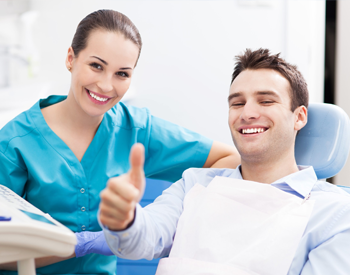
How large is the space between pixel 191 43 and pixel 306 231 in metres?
1.65

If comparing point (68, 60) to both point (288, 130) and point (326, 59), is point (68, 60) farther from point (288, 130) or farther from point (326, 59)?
point (326, 59)

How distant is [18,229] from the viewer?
24.5 inches

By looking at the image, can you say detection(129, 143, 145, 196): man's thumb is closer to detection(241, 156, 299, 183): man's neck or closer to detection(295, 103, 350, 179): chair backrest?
detection(241, 156, 299, 183): man's neck

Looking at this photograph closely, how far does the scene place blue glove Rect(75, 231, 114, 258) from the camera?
42.2 inches

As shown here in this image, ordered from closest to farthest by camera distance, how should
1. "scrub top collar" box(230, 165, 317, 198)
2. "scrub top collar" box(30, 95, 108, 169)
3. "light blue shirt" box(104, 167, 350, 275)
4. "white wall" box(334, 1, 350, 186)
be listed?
"light blue shirt" box(104, 167, 350, 275)
"scrub top collar" box(230, 165, 317, 198)
"scrub top collar" box(30, 95, 108, 169)
"white wall" box(334, 1, 350, 186)

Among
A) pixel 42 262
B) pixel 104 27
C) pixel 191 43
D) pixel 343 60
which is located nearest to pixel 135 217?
pixel 42 262

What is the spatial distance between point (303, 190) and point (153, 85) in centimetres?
152

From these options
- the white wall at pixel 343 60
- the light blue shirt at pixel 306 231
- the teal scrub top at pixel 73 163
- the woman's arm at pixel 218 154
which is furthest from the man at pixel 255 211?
the white wall at pixel 343 60

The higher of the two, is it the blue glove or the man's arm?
the man's arm

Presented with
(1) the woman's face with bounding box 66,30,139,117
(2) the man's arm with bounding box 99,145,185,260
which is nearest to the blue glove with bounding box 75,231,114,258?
(2) the man's arm with bounding box 99,145,185,260

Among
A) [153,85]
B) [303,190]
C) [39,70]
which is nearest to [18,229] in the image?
[303,190]

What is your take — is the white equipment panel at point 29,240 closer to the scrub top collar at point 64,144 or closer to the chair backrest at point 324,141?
the scrub top collar at point 64,144

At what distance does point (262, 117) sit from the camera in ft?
3.59

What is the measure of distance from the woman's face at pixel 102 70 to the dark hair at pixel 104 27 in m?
0.02
